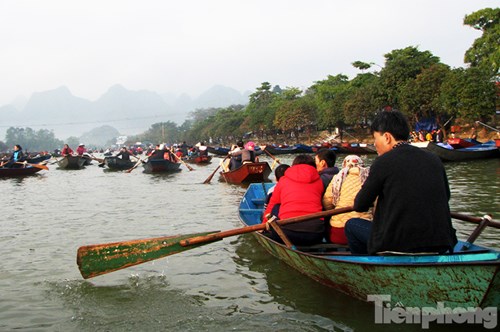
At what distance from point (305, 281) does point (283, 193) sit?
1.10 metres

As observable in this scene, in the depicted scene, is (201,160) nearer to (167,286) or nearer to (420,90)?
(420,90)

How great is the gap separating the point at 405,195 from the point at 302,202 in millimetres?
1769

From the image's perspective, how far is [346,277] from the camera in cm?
441

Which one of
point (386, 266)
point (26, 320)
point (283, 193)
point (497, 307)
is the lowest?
point (26, 320)

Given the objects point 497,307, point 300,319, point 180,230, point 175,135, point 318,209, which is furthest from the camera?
point 175,135

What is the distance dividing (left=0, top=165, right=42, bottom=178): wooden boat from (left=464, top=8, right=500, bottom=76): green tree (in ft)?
102

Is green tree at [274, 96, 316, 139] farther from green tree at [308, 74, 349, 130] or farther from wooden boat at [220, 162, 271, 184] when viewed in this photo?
wooden boat at [220, 162, 271, 184]

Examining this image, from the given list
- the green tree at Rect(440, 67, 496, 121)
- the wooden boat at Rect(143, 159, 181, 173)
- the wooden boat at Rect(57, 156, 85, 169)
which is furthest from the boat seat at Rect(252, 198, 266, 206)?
the green tree at Rect(440, 67, 496, 121)

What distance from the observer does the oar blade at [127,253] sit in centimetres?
529

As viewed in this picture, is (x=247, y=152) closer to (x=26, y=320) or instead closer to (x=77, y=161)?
(x=26, y=320)

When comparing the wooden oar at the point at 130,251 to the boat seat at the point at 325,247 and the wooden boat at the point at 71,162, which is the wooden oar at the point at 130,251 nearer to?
the boat seat at the point at 325,247

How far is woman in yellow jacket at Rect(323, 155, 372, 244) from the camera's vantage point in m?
4.84

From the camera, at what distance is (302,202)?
518 cm

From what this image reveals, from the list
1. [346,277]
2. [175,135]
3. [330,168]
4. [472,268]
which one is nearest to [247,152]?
[330,168]
